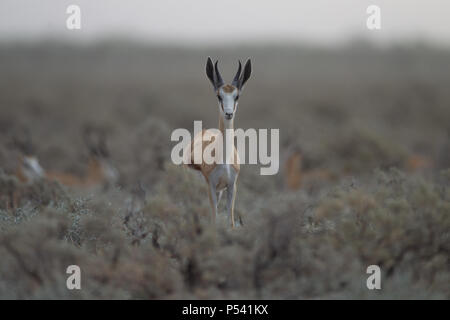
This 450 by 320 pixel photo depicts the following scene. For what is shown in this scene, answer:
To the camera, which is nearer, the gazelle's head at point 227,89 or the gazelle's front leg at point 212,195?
the gazelle's head at point 227,89

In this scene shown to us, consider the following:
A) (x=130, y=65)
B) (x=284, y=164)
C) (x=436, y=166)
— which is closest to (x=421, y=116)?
(x=436, y=166)

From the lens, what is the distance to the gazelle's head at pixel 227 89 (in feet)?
23.1

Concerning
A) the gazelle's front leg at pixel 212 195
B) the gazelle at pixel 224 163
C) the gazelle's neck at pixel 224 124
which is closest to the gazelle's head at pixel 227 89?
the gazelle at pixel 224 163

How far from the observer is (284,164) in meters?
16.7

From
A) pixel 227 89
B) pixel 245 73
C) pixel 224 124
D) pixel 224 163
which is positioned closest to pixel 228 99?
pixel 227 89

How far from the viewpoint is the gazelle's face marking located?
276 inches

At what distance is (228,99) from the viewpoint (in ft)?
23.2

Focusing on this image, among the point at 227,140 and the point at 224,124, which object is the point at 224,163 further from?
the point at 224,124

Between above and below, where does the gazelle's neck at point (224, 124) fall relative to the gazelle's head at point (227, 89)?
below

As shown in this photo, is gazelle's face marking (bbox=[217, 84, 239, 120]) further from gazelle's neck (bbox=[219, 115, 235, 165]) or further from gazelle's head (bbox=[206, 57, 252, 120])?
gazelle's neck (bbox=[219, 115, 235, 165])

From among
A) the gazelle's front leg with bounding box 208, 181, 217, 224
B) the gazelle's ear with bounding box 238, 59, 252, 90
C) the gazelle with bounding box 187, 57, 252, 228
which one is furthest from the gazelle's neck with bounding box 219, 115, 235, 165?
the gazelle's ear with bounding box 238, 59, 252, 90

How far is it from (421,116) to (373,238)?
32701 millimetres

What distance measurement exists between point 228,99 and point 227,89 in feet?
0.51

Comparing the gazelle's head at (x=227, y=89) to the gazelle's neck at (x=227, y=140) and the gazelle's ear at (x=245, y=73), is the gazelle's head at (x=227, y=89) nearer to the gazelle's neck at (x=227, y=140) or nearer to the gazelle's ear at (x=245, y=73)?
the gazelle's ear at (x=245, y=73)
